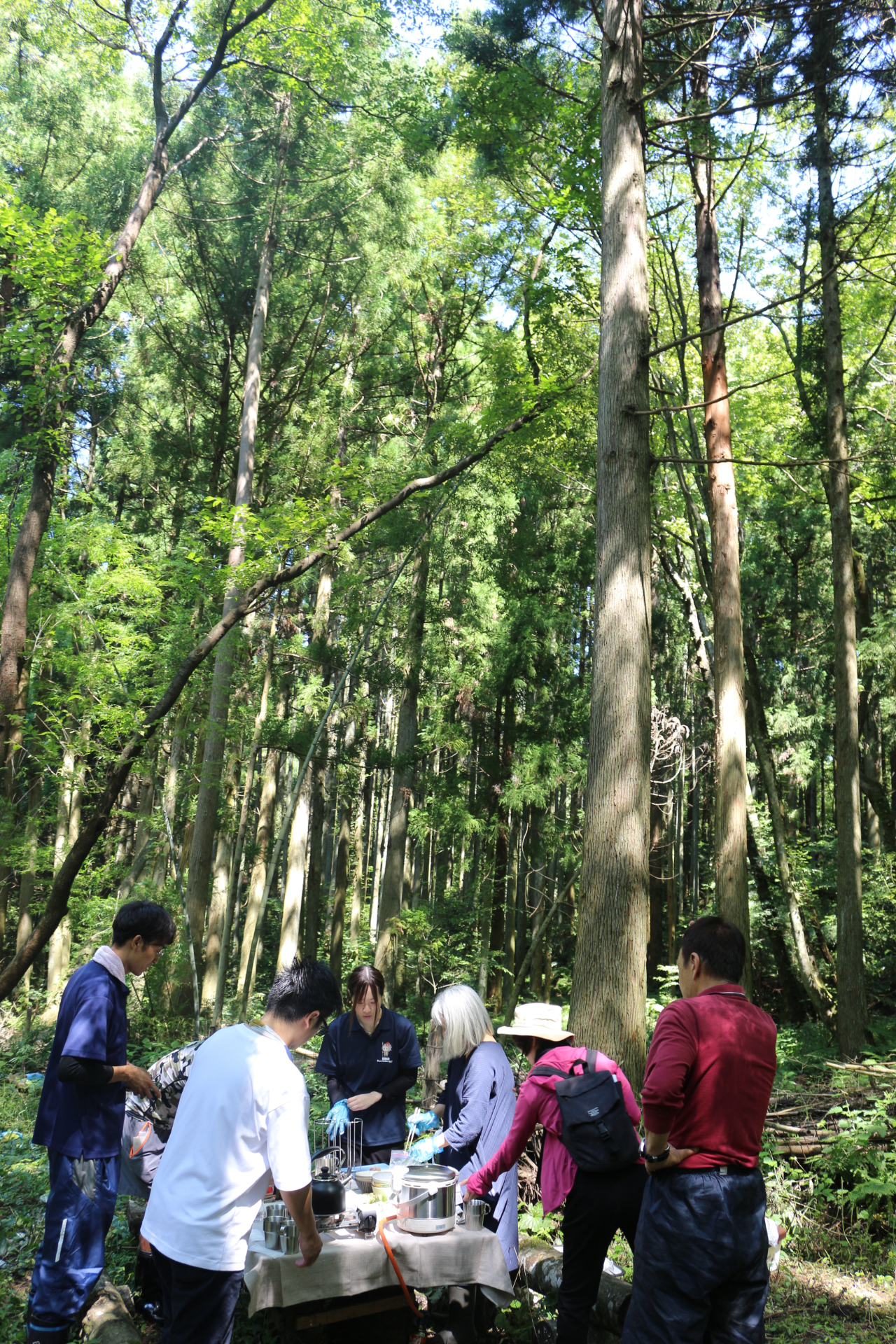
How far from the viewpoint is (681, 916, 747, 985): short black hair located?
2.75 metres

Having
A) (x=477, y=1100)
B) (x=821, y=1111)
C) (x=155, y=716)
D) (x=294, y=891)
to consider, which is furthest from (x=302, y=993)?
(x=294, y=891)

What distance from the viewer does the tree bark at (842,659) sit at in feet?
27.8

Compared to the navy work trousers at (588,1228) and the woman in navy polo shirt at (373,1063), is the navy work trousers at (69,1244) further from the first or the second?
the navy work trousers at (588,1228)

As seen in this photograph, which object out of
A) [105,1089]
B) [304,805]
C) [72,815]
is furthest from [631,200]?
[72,815]

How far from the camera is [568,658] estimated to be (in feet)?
51.8

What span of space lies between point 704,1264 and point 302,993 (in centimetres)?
142

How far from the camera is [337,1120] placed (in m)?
4.28

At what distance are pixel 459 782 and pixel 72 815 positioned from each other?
708 cm

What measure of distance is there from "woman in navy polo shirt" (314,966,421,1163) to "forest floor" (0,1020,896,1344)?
98 cm

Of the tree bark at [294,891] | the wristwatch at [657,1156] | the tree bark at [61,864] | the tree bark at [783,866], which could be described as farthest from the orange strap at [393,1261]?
the tree bark at [294,891]

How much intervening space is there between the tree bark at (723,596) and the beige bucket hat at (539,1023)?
492 centimetres

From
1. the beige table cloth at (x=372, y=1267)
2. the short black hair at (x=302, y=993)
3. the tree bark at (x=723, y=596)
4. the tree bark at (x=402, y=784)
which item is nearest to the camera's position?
the short black hair at (x=302, y=993)

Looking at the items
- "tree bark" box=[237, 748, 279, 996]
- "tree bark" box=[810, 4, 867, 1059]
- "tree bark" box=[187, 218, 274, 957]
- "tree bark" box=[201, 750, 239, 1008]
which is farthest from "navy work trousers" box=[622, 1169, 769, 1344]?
"tree bark" box=[237, 748, 279, 996]

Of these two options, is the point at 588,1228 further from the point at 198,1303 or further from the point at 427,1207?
the point at 198,1303
